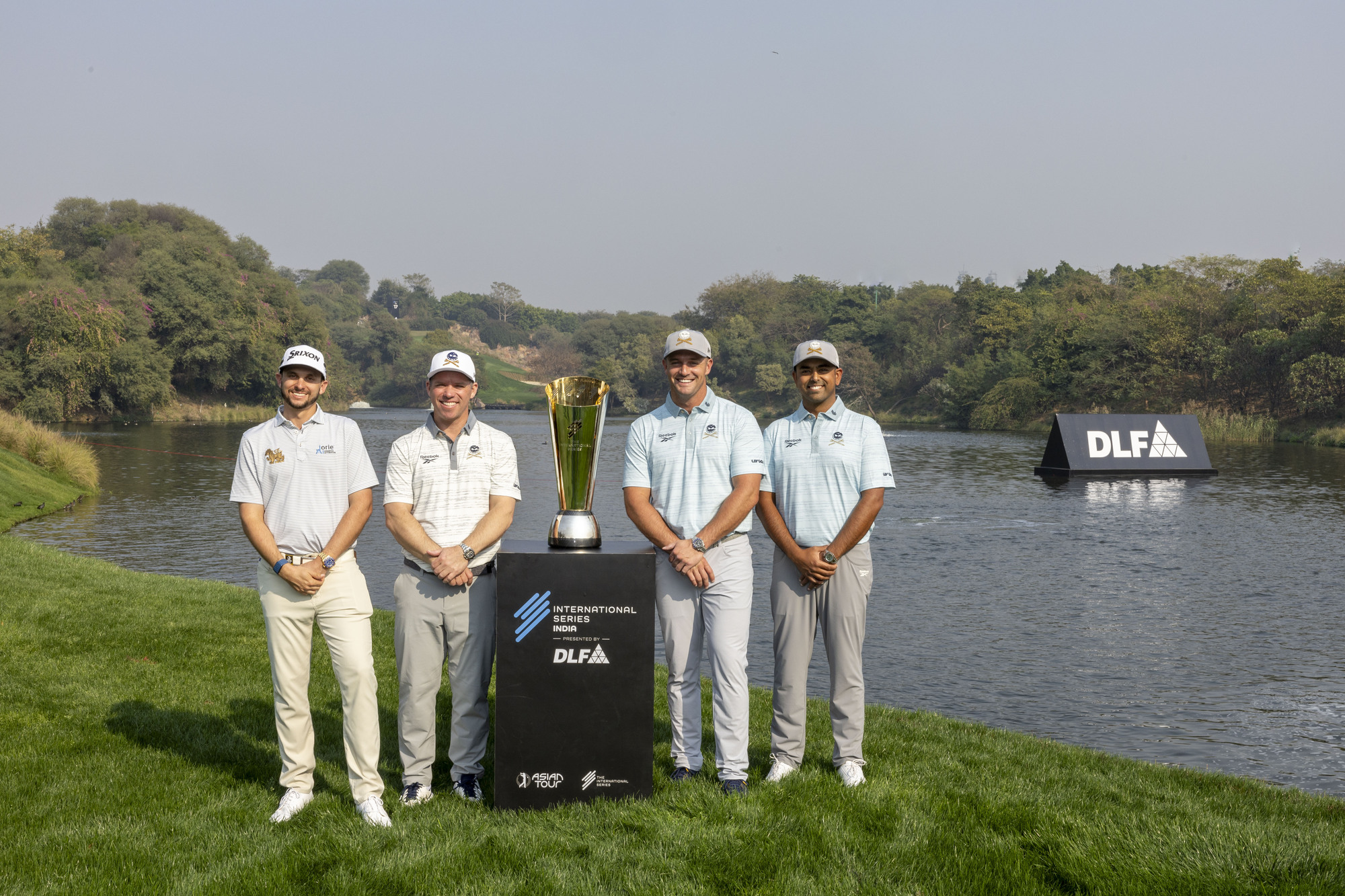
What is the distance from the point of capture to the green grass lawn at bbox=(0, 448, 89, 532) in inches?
762

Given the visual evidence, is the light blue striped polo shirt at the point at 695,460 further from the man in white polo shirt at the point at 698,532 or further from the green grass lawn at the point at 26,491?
the green grass lawn at the point at 26,491

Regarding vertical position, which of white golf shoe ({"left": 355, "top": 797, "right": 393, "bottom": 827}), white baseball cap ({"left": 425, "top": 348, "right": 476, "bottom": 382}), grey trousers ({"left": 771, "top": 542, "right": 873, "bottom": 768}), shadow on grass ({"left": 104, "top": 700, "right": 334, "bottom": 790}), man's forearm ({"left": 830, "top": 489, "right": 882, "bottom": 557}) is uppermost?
white baseball cap ({"left": 425, "top": 348, "right": 476, "bottom": 382})

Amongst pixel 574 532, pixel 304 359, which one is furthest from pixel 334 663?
pixel 304 359

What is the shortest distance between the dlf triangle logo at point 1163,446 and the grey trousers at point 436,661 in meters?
30.4

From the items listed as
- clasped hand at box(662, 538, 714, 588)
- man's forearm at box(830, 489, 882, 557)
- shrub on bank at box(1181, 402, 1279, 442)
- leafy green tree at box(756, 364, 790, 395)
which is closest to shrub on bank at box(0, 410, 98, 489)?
clasped hand at box(662, 538, 714, 588)

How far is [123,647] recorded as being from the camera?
8062mm

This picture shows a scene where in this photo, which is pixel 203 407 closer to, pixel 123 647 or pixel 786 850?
pixel 123 647

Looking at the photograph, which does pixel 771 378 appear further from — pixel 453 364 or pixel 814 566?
pixel 453 364

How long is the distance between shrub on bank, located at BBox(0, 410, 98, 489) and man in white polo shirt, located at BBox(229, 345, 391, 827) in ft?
77.6

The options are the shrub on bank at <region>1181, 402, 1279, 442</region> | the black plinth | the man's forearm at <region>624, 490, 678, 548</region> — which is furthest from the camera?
the shrub on bank at <region>1181, 402, 1279, 442</region>

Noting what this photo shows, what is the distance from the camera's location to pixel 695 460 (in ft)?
15.8

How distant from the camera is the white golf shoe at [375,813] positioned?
4223 millimetres

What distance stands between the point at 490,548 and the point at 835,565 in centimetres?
170

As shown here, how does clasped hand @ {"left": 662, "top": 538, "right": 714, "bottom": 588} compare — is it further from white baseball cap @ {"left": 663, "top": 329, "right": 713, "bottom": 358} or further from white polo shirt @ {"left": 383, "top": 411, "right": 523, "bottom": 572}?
white baseball cap @ {"left": 663, "top": 329, "right": 713, "bottom": 358}
